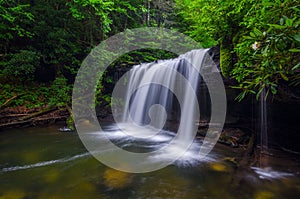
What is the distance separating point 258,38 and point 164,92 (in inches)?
215

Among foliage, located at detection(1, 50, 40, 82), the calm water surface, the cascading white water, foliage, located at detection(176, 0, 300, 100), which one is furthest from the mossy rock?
foliage, located at detection(1, 50, 40, 82)

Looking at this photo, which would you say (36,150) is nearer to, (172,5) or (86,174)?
(86,174)

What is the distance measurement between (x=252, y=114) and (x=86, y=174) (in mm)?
3903

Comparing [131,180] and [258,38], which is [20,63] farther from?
[258,38]

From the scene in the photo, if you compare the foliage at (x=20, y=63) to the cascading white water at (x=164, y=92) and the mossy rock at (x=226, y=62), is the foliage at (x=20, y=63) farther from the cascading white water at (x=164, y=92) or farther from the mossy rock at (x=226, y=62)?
the mossy rock at (x=226, y=62)

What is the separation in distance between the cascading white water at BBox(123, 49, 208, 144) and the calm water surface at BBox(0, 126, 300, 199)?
1845 millimetres

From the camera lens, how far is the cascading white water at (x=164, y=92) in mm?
5832

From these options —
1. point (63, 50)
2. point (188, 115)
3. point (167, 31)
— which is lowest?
point (188, 115)

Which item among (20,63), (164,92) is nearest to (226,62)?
(164,92)

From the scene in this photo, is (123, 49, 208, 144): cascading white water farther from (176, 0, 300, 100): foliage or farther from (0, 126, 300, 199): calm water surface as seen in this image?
(0, 126, 300, 199): calm water surface

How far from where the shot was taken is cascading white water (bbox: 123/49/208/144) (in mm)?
5832

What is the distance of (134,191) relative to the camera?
274cm

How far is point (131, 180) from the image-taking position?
3074 millimetres

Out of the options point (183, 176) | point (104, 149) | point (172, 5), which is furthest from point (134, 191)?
point (172, 5)
